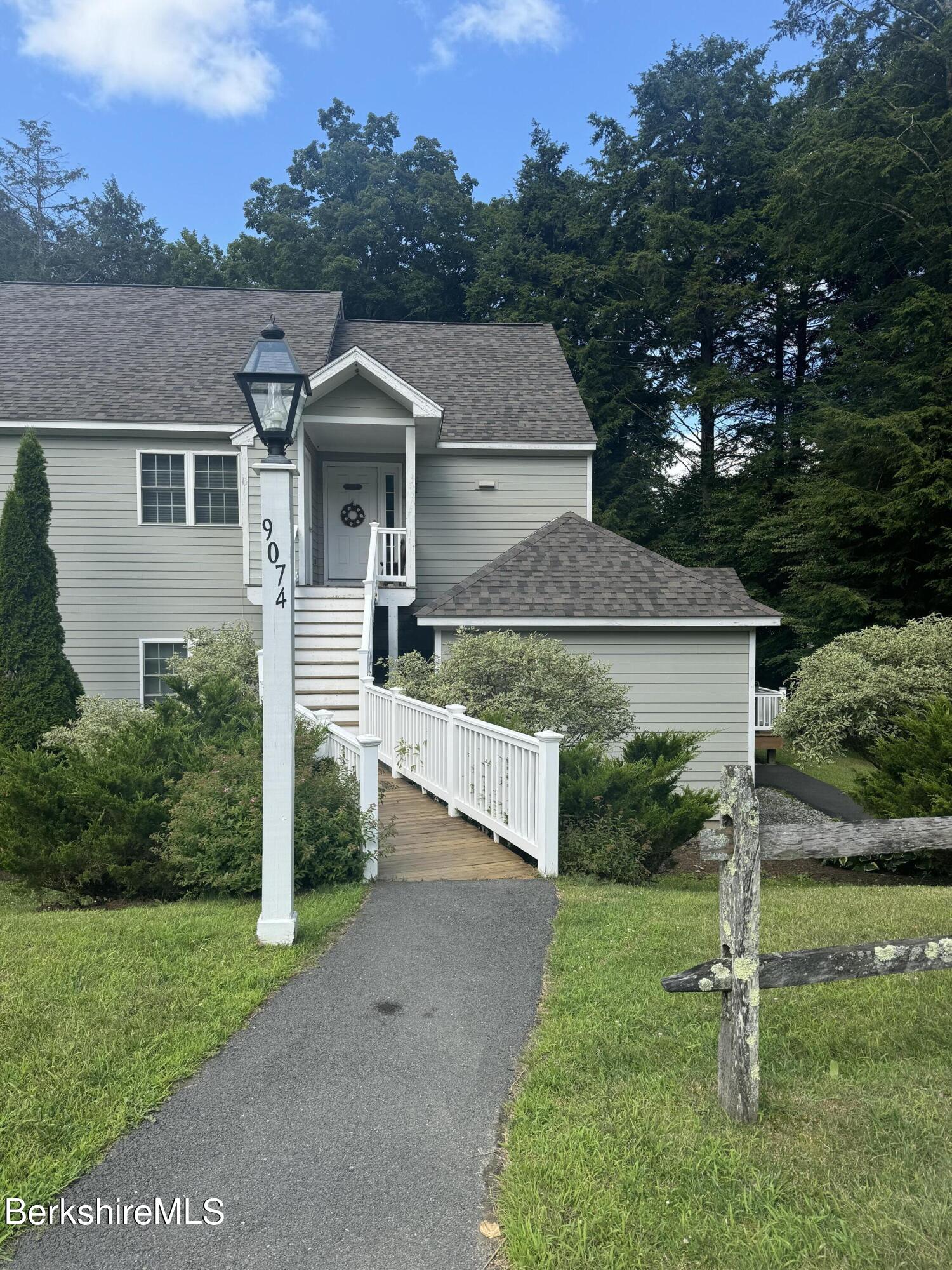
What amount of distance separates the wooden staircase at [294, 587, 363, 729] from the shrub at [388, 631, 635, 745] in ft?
7.42

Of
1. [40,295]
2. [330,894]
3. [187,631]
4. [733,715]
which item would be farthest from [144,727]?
[40,295]

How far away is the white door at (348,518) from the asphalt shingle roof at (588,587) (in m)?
4.09

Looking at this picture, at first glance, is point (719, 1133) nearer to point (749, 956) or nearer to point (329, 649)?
point (749, 956)

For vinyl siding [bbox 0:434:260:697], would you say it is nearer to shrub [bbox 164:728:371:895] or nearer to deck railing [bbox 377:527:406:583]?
deck railing [bbox 377:527:406:583]

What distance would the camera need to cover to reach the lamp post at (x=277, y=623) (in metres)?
5.36

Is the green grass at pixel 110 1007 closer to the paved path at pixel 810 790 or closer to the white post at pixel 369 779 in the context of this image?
the white post at pixel 369 779

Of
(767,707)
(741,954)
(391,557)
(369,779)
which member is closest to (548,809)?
(369,779)

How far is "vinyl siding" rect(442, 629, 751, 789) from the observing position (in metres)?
13.7

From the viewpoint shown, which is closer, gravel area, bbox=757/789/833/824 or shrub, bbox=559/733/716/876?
shrub, bbox=559/733/716/876

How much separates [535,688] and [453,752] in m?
1.83

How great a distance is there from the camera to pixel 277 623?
Answer: 17.7 ft


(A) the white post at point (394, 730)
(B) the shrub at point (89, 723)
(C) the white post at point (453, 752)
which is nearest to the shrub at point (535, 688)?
(A) the white post at point (394, 730)

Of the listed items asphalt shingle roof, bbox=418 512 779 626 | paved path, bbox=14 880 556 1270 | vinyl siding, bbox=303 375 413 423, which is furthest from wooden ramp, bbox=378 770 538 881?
vinyl siding, bbox=303 375 413 423

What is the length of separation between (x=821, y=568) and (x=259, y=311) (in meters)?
14.1
